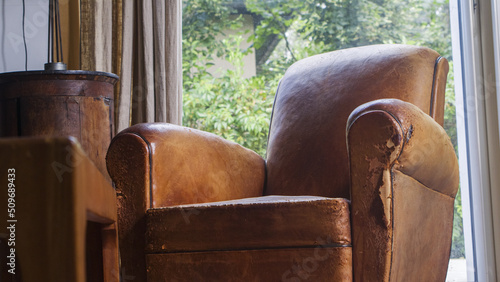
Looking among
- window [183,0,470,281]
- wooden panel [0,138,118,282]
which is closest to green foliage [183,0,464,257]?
window [183,0,470,281]

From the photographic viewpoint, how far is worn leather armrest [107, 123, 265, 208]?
1158 millimetres

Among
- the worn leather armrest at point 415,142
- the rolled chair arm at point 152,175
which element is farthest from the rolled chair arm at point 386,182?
the rolled chair arm at point 152,175

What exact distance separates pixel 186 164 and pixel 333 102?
1.87ft

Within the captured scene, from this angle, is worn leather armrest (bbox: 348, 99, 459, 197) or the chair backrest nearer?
worn leather armrest (bbox: 348, 99, 459, 197)

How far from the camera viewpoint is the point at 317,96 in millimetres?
1650

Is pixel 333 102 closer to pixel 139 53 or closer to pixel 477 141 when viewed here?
pixel 477 141

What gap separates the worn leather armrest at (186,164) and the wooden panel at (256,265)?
0.16 m

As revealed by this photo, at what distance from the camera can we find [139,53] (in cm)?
231

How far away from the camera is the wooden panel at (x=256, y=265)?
1.00 metres

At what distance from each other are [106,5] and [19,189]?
2.26 metres

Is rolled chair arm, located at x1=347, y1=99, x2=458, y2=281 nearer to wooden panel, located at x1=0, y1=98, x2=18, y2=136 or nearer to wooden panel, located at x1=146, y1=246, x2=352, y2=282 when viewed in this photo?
wooden panel, located at x1=146, y1=246, x2=352, y2=282

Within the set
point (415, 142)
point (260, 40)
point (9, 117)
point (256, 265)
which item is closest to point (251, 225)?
point (256, 265)

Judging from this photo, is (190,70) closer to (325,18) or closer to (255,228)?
(325,18)

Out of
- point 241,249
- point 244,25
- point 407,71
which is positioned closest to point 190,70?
point 244,25
